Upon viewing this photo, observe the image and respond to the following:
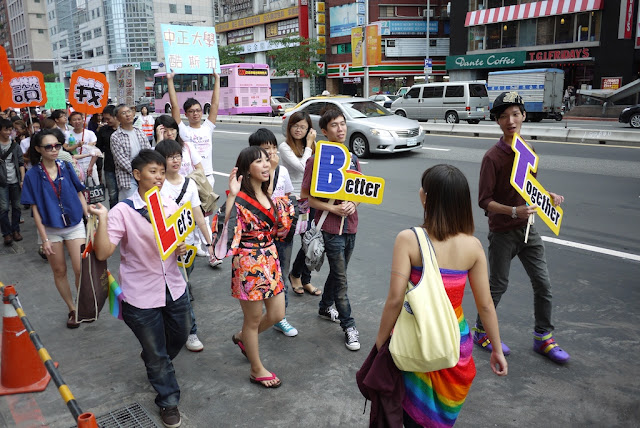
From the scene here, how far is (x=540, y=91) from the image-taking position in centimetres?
2536

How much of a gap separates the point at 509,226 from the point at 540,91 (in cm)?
2444

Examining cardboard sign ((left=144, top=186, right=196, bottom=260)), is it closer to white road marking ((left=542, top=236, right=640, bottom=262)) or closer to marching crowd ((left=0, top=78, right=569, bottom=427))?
marching crowd ((left=0, top=78, right=569, bottom=427))

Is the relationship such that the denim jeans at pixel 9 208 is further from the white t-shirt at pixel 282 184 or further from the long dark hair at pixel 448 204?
Result: the long dark hair at pixel 448 204

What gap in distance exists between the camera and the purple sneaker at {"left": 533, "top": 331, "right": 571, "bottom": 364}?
3.67 meters

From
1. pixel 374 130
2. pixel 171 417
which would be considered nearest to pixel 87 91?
pixel 171 417

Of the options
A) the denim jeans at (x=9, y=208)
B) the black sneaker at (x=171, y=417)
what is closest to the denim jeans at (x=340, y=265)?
the black sneaker at (x=171, y=417)

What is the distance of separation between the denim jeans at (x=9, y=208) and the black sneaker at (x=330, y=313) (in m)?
5.30

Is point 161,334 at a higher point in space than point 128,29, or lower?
lower

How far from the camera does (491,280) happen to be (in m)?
3.79

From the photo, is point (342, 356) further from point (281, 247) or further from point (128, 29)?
point (128, 29)

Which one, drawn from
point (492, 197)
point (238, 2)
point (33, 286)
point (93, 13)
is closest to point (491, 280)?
point (492, 197)

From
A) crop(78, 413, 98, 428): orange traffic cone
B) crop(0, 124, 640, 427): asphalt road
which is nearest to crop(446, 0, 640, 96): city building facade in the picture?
crop(0, 124, 640, 427): asphalt road

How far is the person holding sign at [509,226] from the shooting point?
3.62 meters

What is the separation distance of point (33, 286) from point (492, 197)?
4.82 m
